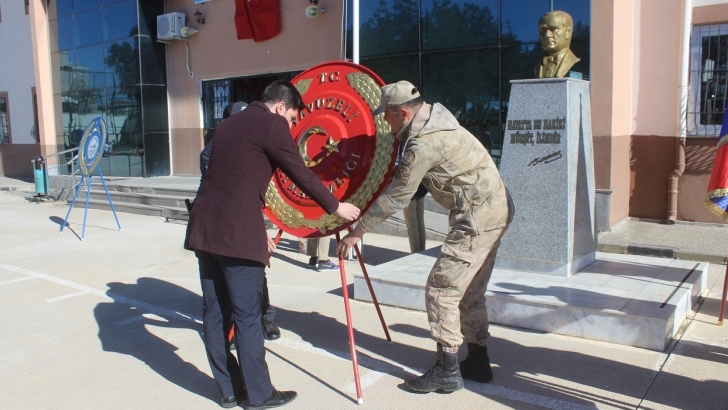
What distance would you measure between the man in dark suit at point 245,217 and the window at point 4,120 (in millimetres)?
22326

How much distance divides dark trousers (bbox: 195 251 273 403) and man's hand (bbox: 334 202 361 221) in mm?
532

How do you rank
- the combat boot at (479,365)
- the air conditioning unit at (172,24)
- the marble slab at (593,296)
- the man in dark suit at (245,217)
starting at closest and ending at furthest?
the man in dark suit at (245,217)
the combat boot at (479,365)
the marble slab at (593,296)
the air conditioning unit at (172,24)

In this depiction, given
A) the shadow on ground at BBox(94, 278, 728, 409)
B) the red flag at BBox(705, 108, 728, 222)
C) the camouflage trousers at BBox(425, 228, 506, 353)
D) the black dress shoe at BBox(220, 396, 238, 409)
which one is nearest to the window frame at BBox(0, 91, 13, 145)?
the shadow on ground at BBox(94, 278, 728, 409)

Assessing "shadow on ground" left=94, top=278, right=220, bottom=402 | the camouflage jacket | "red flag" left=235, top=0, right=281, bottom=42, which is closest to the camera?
the camouflage jacket

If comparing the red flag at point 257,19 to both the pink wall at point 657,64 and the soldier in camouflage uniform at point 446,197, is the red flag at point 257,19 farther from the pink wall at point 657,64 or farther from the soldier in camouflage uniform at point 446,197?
the soldier in camouflage uniform at point 446,197

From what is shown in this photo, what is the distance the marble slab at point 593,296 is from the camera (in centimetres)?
429

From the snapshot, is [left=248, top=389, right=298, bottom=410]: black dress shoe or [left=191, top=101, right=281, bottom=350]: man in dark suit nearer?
[left=248, top=389, right=298, bottom=410]: black dress shoe

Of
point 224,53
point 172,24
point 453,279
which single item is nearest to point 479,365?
point 453,279

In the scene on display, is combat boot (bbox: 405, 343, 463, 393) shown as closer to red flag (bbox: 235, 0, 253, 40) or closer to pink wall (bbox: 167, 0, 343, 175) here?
pink wall (bbox: 167, 0, 343, 175)

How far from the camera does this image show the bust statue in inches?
219

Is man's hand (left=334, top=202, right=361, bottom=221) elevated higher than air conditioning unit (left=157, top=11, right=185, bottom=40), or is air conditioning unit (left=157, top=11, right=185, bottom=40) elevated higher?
air conditioning unit (left=157, top=11, right=185, bottom=40)

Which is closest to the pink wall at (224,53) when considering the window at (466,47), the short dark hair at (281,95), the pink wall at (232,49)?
the pink wall at (232,49)
